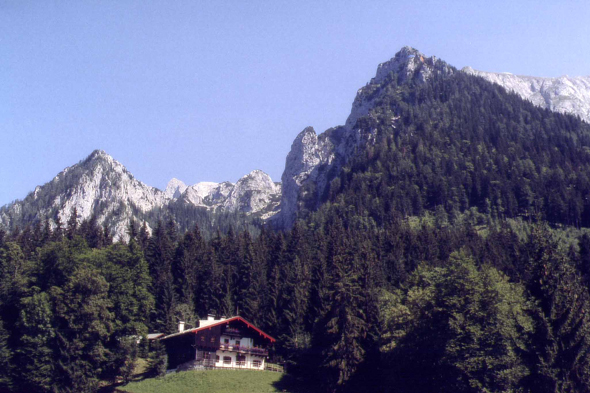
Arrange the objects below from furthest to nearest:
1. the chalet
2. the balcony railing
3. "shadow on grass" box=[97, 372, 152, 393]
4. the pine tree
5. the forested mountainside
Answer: the balcony railing < the chalet < "shadow on grass" box=[97, 372, 152, 393] < the forested mountainside < the pine tree

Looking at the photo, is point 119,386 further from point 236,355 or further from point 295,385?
point 295,385

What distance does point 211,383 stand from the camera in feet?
203

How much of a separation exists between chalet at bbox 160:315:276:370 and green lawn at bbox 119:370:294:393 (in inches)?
152

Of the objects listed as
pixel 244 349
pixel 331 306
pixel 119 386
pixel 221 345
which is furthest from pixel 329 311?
pixel 119 386

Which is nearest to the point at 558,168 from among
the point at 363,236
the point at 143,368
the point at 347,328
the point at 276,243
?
the point at 363,236

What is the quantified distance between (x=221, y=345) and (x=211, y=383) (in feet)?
27.7

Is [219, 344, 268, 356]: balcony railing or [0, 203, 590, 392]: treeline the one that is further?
[219, 344, 268, 356]: balcony railing

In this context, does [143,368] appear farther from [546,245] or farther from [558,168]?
[558,168]

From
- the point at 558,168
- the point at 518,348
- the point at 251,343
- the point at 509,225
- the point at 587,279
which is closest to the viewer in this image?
the point at 518,348

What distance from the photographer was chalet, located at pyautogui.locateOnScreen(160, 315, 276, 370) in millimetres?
69188

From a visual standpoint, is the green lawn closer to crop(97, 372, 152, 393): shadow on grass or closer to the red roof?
crop(97, 372, 152, 393): shadow on grass

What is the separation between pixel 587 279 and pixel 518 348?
145 feet

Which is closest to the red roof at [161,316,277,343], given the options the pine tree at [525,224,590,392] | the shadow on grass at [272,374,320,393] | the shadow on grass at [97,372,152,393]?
the shadow on grass at [97,372,152,393]

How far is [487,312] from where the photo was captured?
48062 millimetres
